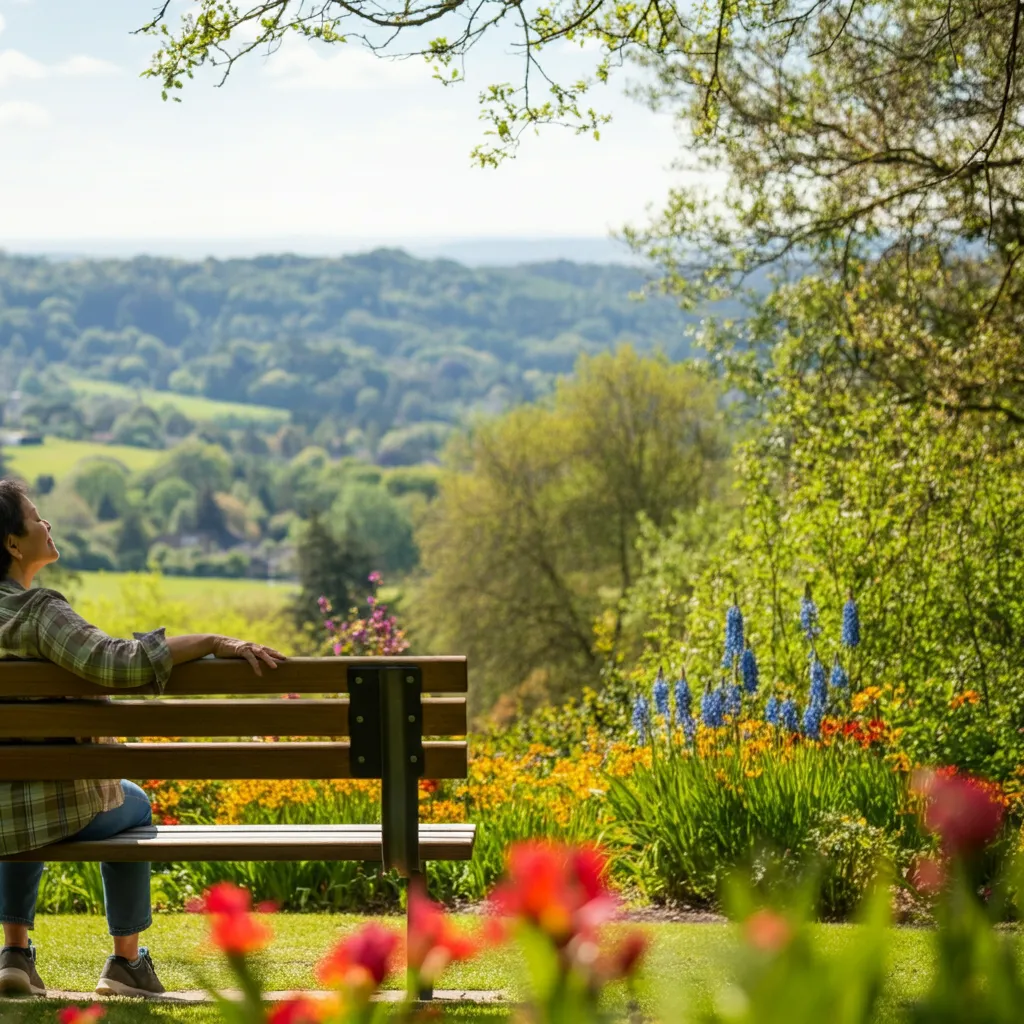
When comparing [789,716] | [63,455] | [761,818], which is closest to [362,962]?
[761,818]

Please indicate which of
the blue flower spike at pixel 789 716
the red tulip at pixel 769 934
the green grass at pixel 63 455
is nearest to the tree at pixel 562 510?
the blue flower spike at pixel 789 716

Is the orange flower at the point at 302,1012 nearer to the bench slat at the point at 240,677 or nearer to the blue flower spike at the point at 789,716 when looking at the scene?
the bench slat at the point at 240,677

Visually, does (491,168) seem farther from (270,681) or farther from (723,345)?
(723,345)

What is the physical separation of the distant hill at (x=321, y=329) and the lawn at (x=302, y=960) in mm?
126847

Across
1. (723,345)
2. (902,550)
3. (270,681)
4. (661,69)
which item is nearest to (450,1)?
(270,681)

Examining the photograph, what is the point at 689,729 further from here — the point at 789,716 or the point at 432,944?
the point at 432,944

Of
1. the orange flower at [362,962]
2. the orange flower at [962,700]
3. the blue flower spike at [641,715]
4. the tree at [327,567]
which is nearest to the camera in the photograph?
the orange flower at [362,962]

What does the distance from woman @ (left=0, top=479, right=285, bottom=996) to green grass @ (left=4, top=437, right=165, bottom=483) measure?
358 ft

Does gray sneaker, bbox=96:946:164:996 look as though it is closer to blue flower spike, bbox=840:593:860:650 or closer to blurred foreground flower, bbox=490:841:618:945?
blurred foreground flower, bbox=490:841:618:945

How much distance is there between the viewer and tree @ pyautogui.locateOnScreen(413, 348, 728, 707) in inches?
1297

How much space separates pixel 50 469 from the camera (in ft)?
375

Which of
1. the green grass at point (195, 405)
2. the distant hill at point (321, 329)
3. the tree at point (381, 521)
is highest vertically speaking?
the distant hill at point (321, 329)

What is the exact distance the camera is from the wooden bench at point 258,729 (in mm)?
4020

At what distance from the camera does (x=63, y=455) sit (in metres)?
121
